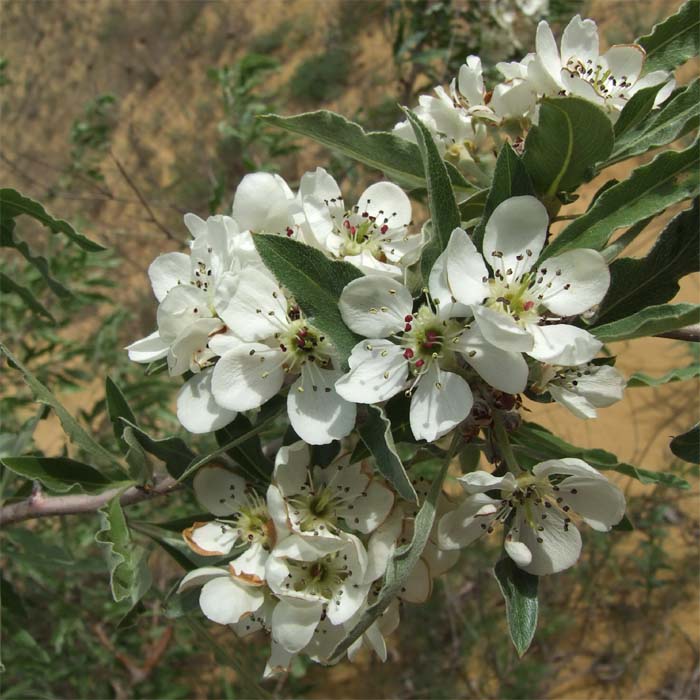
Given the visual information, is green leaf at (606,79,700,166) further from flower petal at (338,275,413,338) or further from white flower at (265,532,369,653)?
white flower at (265,532,369,653)

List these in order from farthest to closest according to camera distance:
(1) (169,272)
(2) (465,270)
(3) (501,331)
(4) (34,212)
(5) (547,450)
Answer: (4) (34,212) → (1) (169,272) → (5) (547,450) → (2) (465,270) → (3) (501,331)

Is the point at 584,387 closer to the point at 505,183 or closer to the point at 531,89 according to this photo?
the point at 505,183

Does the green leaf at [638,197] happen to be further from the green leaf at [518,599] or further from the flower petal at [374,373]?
the green leaf at [518,599]

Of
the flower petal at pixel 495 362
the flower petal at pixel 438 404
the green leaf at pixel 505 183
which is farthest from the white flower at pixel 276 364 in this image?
the green leaf at pixel 505 183

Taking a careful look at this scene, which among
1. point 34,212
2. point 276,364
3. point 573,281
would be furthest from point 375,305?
point 34,212

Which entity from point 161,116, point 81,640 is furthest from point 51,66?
point 81,640

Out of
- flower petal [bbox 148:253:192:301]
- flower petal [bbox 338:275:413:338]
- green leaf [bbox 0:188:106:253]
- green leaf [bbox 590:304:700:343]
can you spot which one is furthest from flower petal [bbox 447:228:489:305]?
green leaf [bbox 0:188:106:253]
